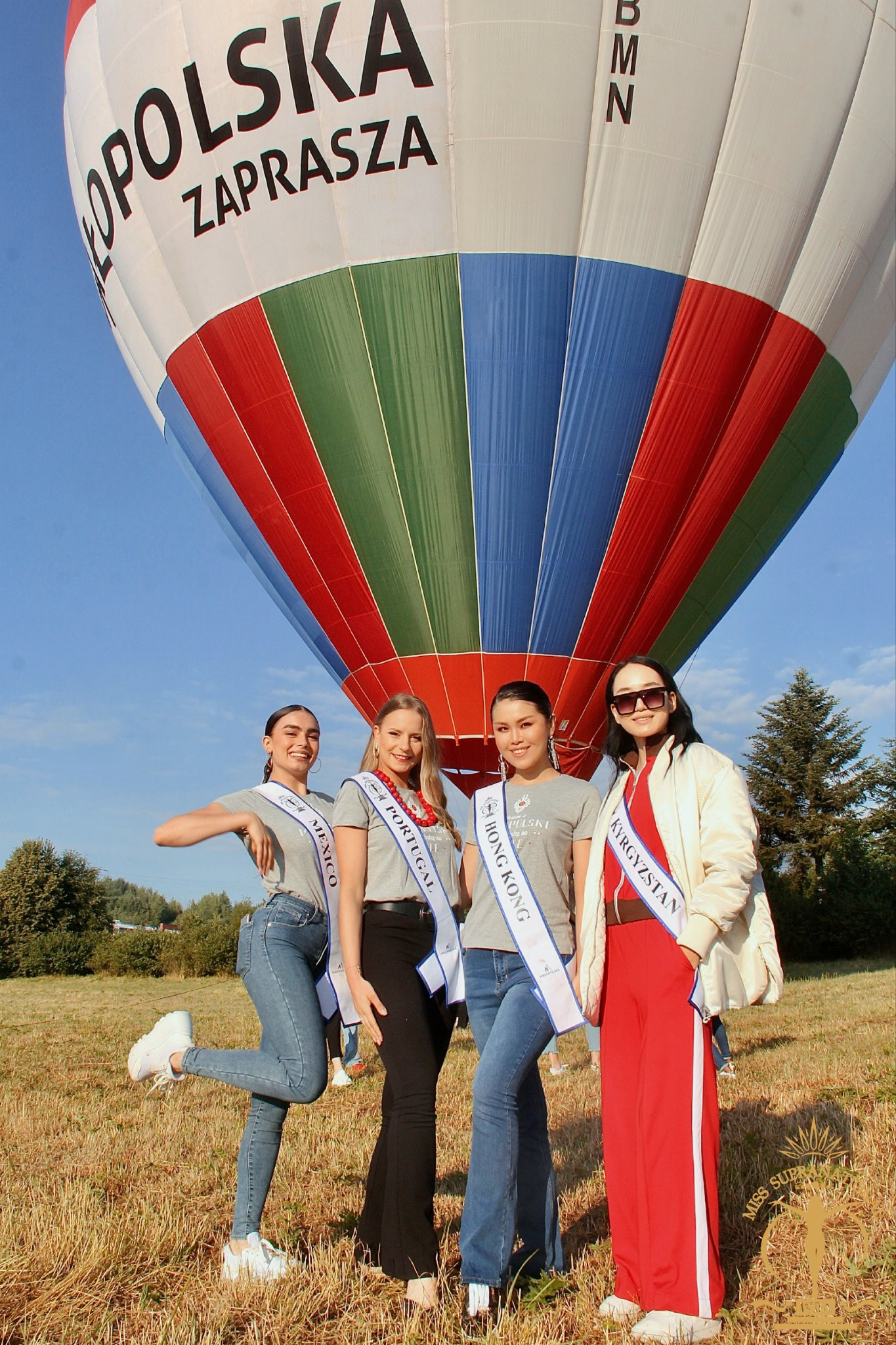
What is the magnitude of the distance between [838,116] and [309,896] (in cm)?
844

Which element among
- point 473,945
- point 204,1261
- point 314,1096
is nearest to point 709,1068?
point 473,945

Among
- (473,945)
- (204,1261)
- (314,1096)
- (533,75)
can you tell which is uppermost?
(533,75)

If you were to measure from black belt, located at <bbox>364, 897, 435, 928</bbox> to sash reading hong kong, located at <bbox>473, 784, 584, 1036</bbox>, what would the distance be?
0.25m

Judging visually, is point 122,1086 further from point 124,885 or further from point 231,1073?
point 124,885

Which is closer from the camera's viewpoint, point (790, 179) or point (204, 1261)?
point (204, 1261)

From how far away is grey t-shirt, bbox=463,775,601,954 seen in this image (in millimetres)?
3264

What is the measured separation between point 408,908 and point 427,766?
528mm

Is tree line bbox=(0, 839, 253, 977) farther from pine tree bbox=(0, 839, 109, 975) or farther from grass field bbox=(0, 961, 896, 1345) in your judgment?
grass field bbox=(0, 961, 896, 1345)

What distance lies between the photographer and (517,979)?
322cm

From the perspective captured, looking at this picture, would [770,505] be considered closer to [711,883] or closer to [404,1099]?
[711,883]

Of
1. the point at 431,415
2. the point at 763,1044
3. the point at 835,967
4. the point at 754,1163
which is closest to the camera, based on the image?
the point at 754,1163

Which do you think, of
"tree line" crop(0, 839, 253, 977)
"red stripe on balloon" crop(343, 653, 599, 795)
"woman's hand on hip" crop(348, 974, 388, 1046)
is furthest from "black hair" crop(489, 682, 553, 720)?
"tree line" crop(0, 839, 253, 977)

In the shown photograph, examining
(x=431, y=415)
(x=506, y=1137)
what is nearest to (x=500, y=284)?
(x=431, y=415)

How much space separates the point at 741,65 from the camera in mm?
8398
